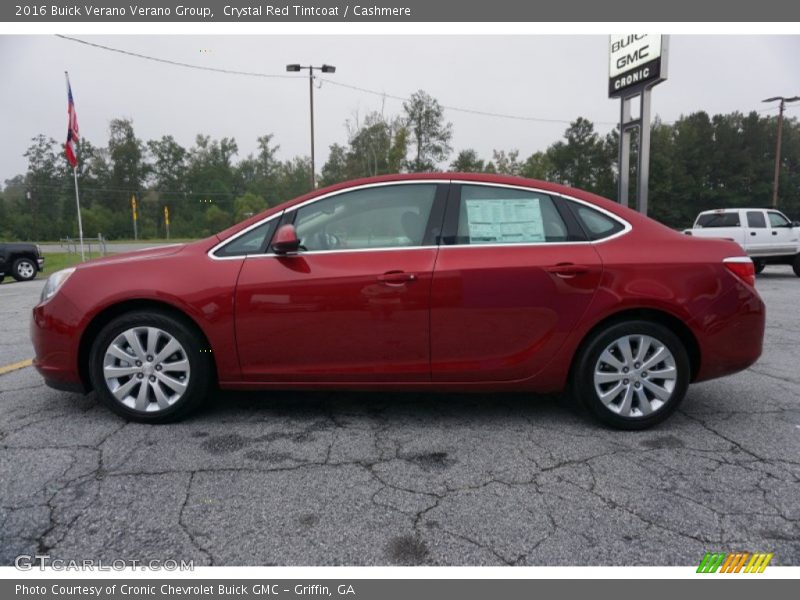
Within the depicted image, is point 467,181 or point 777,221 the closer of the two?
point 467,181

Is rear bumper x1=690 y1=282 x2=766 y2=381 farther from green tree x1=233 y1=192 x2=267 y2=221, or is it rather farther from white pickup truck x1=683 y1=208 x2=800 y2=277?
green tree x1=233 y1=192 x2=267 y2=221

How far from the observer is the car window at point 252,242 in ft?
10.8

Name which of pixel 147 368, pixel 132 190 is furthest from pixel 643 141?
pixel 132 190

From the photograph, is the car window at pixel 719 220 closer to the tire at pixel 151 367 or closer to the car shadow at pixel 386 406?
the car shadow at pixel 386 406

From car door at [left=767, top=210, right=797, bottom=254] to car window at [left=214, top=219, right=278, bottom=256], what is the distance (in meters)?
14.0

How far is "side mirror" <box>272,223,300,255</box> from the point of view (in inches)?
123

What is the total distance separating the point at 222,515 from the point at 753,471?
2.58 metres

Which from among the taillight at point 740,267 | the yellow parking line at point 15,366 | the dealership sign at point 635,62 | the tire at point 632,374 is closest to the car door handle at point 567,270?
the tire at point 632,374

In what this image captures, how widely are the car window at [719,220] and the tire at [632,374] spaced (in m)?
12.4

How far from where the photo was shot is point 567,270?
124 inches

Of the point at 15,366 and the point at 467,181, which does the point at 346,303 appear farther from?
the point at 15,366

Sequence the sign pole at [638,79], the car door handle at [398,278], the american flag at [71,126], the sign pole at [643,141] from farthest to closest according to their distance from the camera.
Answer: the american flag at [71,126]
the sign pole at [643,141]
the sign pole at [638,79]
the car door handle at [398,278]

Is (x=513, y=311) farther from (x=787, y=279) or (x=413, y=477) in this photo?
(x=787, y=279)

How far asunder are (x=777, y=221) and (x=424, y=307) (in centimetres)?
1378
